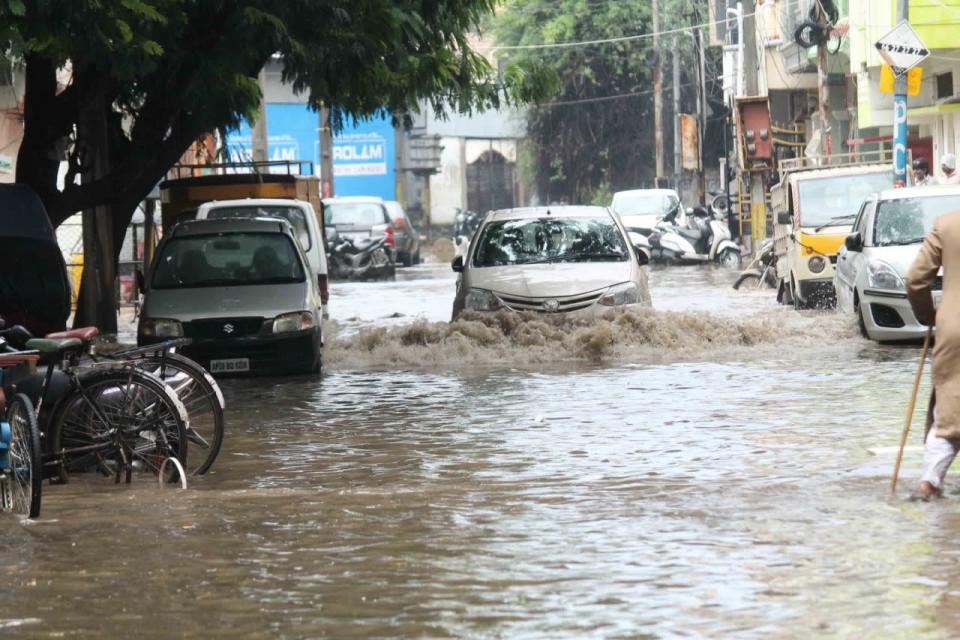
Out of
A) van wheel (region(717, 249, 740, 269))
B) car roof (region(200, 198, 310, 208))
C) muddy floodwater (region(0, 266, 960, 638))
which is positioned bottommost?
muddy floodwater (region(0, 266, 960, 638))

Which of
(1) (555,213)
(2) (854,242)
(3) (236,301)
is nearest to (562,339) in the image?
(1) (555,213)

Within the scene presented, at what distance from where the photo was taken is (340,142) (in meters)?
67.4

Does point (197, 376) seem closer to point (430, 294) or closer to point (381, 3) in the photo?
point (381, 3)

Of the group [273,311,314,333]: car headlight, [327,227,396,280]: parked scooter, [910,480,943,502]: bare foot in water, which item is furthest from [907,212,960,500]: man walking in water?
[327,227,396,280]: parked scooter

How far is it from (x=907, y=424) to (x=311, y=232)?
14982 millimetres

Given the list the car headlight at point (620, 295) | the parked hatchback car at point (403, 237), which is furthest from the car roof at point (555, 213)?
the parked hatchback car at point (403, 237)

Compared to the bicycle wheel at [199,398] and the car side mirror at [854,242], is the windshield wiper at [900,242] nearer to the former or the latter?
the car side mirror at [854,242]

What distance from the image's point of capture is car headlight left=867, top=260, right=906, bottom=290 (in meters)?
17.8

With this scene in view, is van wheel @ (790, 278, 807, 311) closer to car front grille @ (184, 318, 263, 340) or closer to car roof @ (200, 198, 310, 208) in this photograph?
car roof @ (200, 198, 310, 208)

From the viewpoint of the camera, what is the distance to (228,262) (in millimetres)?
17906

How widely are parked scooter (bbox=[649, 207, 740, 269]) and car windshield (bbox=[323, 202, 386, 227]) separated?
6.34 m

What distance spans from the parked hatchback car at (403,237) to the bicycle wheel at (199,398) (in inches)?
1291

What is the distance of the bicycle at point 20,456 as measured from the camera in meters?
9.04

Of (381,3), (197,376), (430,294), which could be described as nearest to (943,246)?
(197,376)
